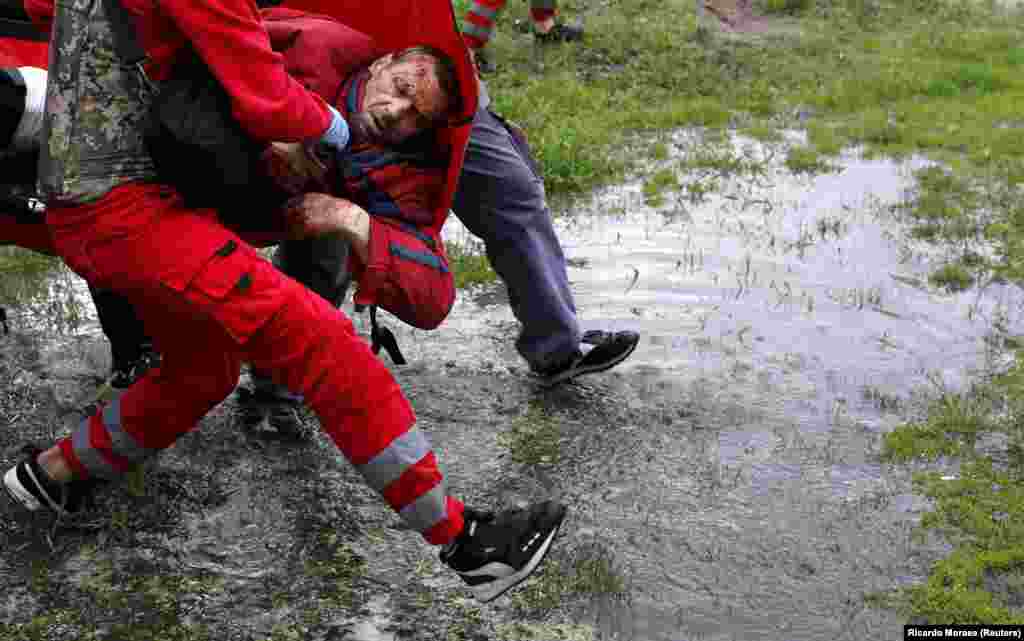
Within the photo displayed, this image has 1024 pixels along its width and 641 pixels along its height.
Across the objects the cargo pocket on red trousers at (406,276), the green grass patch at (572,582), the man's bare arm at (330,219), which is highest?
the man's bare arm at (330,219)

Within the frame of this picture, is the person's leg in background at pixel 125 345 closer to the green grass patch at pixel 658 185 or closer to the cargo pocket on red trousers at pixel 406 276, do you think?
the cargo pocket on red trousers at pixel 406 276

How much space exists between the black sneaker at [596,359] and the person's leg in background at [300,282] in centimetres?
105

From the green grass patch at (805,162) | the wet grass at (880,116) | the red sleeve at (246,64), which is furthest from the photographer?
the green grass patch at (805,162)

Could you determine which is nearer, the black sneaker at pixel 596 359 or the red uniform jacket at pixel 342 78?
the red uniform jacket at pixel 342 78

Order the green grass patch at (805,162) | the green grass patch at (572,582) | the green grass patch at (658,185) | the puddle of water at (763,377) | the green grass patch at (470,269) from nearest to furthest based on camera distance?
the green grass patch at (572,582)
the puddle of water at (763,377)
the green grass patch at (470,269)
the green grass patch at (658,185)
the green grass patch at (805,162)

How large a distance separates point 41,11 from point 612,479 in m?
2.59

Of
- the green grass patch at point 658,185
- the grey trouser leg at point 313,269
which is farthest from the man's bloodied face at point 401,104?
the green grass patch at point 658,185

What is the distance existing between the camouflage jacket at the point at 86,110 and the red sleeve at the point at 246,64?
22 centimetres

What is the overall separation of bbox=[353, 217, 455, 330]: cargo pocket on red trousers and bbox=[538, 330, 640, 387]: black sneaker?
5.04ft

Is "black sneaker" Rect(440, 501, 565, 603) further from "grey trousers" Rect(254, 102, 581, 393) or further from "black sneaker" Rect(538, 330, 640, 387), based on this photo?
"black sneaker" Rect(538, 330, 640, 387)

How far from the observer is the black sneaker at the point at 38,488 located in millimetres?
4211

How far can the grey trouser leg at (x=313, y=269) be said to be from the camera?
5082 millimetres

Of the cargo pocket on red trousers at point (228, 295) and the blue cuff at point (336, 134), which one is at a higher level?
the blue cuff at point (336, 134)

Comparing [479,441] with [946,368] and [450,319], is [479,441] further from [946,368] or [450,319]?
[946,368]
